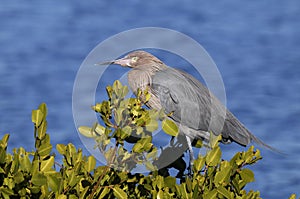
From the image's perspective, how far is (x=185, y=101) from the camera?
5172 millimetres

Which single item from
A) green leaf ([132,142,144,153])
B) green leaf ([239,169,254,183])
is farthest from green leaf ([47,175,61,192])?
green leaf ([239,169,254,183])

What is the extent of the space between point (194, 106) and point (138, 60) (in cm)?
46

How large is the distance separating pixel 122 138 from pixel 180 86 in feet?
7.12

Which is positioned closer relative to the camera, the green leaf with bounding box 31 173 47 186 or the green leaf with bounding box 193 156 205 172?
the green leaf with bounding box 31 173 47 186

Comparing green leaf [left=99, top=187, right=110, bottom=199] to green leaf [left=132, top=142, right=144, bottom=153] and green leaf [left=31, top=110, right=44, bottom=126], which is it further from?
green leaf [left=31, top=110, right=44, bottom=126]

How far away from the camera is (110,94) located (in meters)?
3.04

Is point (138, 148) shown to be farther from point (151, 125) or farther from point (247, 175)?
point (247, 175)

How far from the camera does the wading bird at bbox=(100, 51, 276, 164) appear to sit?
502cm

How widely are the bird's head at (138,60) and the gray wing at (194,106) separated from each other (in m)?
0.10

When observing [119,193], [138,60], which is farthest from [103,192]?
[138,60]

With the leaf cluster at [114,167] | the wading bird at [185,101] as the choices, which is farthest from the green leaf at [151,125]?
the wading bird at [185,101]

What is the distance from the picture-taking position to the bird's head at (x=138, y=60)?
17.1 ft

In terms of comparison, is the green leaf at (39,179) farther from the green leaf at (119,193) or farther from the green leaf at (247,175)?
the green leaf at (247,175)

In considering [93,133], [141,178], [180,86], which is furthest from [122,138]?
[180,86]
